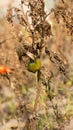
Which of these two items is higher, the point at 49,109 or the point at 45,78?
the point at 45,78

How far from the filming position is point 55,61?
119 inches

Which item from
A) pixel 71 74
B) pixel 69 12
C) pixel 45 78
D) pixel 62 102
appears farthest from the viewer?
pixel 71 74

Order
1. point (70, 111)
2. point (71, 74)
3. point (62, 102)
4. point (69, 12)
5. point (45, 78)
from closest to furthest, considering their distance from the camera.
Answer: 1. point (69, 12)
2. point (45, 78)
3. point (70, 111)
4. point (62, 102)
5. point (71, 74)

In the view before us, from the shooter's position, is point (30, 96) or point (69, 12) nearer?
point (69, 12)

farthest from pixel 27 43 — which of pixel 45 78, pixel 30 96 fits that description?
pixel 30 96

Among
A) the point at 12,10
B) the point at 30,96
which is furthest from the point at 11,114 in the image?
the point at 12,10

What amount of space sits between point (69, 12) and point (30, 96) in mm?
2531

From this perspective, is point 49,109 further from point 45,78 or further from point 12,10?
point 12,10

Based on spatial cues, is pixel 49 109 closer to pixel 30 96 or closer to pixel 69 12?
pixel 30 96

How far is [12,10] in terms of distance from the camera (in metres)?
2.94

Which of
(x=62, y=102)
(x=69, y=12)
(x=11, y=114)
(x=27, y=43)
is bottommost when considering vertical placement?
(x=11, y=114)

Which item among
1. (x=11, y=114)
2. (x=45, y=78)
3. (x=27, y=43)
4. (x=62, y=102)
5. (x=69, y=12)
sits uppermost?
(x=69, y=12)

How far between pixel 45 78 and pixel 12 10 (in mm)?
570

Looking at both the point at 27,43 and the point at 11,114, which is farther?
the point at 11,114
